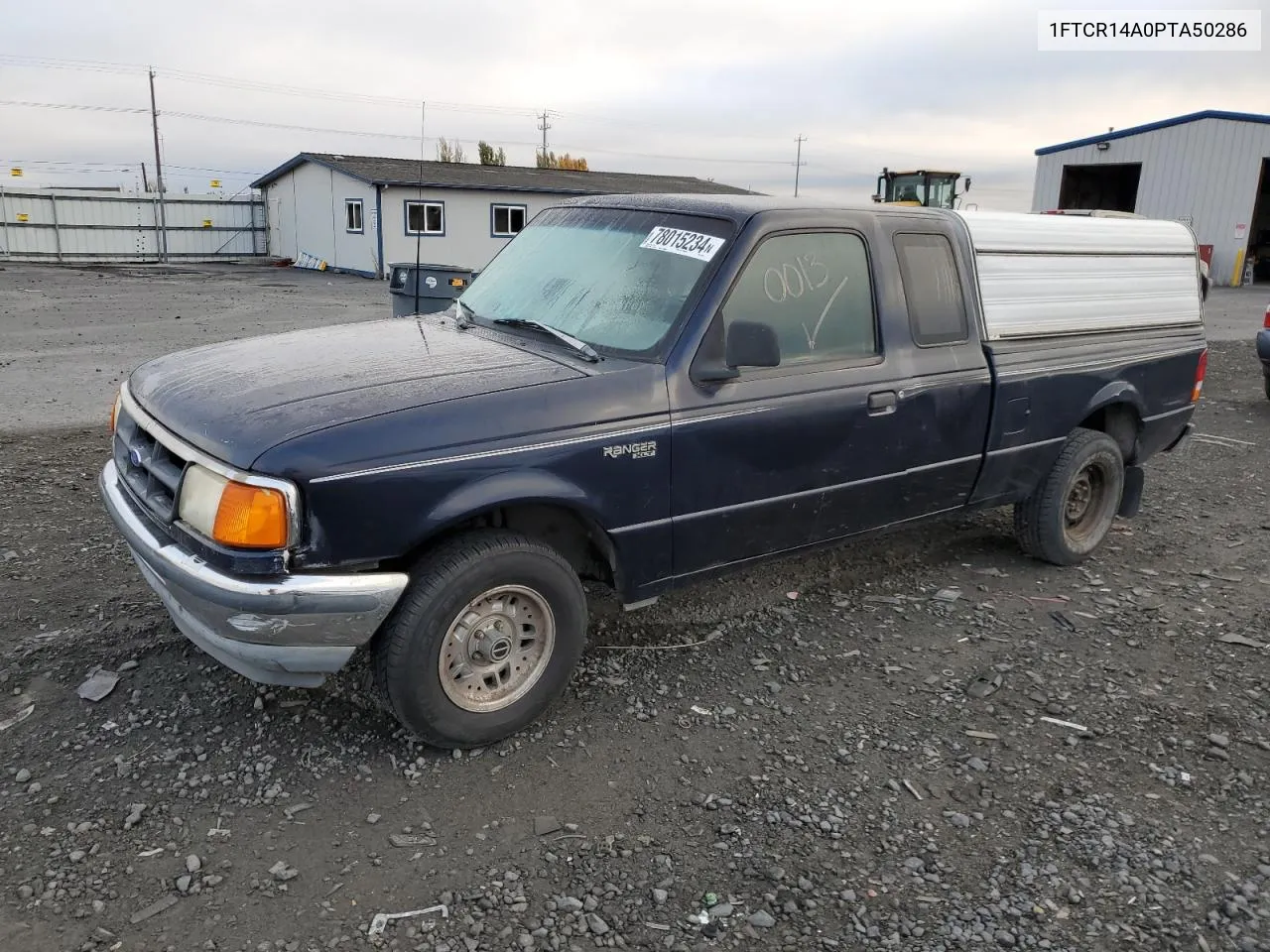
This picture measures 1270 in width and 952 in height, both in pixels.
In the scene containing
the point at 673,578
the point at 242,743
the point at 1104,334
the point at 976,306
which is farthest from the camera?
the point at 1104,334

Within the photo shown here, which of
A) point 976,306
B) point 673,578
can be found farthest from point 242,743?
point 976,306

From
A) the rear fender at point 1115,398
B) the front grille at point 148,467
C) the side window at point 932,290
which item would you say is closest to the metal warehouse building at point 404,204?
the rear fender at point 1115,398

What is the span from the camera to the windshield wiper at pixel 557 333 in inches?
144

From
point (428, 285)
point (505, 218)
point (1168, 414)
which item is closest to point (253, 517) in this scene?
point (1168, 414)

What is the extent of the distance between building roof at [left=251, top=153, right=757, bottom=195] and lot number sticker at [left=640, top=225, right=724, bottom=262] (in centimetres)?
2302

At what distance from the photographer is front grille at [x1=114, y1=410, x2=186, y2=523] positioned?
3.28m

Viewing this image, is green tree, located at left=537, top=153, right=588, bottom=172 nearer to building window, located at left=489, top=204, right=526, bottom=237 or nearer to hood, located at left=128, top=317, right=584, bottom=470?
building window, located at left=489, top=204, right=526, bottom=237

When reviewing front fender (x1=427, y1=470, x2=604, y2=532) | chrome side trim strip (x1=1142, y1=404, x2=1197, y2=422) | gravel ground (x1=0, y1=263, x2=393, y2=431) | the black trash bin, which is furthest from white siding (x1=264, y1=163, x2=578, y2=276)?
front fender (x1=427, y1=470, x2=604, y2=532)

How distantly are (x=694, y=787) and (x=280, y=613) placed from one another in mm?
1487

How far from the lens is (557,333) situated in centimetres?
384

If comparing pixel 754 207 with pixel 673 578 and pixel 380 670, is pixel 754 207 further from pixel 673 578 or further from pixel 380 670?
pixel 380 670

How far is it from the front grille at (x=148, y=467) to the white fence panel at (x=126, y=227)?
33327mm

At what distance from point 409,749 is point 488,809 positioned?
0.45m

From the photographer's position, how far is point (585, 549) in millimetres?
3805
